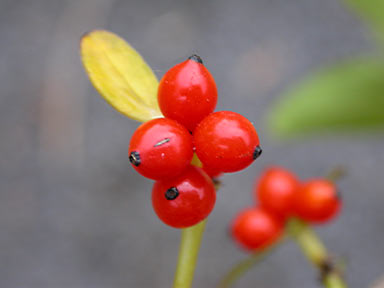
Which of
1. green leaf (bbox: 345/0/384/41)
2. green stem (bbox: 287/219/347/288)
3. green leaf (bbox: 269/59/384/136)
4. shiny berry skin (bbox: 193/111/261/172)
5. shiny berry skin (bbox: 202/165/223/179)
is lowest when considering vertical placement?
green stem (bbox: 287/219/347/288)

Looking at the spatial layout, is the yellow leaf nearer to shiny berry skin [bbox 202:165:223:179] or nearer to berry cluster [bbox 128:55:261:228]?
berry cluster [bbox 128:55:261:228]

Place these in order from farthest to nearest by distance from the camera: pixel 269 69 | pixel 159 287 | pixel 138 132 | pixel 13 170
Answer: pixel 269 69, pixel 13 170, pixel 159 287, pixel 138 132

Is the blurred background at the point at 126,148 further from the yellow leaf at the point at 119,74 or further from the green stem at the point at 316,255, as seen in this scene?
the yellow leaf at the point at 119,74

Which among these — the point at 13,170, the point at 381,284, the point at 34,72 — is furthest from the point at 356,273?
the point at 34,72

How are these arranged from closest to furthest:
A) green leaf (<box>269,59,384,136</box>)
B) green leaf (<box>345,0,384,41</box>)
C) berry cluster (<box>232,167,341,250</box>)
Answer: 1. berry cluster (<box>232,167,341,250</box>)
2. green leaf (<box>345,0,384,41</box>)
3. green leaf (<box>269,59,384,136</box>)

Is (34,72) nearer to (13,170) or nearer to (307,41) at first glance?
(13,170)

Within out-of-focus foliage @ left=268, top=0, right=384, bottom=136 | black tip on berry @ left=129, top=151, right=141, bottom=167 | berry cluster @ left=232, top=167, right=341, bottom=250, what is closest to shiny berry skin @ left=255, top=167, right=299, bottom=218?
berry cluster @ left=232, top=167, right=341, bottom=250

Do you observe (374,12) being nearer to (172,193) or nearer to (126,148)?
(172,193)
